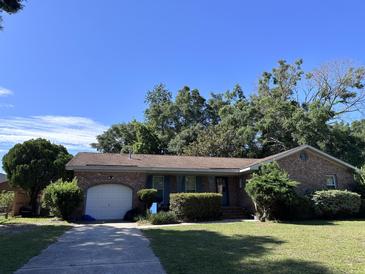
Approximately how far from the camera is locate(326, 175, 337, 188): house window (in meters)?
19.8

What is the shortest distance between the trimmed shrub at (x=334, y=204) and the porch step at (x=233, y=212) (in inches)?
175

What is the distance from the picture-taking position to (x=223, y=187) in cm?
2022

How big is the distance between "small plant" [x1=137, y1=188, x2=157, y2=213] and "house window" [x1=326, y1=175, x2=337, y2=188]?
11447mm

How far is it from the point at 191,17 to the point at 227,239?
10.9 meters

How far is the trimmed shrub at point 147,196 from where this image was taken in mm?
17172

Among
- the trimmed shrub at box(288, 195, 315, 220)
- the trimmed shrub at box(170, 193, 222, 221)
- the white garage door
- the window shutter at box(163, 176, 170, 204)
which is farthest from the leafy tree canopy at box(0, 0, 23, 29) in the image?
the trimmed shrub at box(288, 195, 315, 220)

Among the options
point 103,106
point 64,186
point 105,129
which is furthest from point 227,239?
point 105,129

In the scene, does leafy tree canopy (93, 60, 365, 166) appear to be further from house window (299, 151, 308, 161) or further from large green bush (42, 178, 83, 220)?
large green bush (42, 178, 83, 220)

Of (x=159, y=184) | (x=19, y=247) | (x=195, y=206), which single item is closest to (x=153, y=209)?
(x=195, y=206)

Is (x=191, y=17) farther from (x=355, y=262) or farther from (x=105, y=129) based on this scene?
(x=105, y=129)

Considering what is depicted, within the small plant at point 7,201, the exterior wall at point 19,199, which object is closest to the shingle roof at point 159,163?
the exterior wall at point 19,199

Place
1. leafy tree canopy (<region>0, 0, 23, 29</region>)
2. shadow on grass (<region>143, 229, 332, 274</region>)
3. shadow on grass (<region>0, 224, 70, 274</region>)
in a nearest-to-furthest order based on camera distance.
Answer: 1. shadow on grass (<region>143, 229, 332, 274</region>)
2. shadow on grass (<region>0, 224, 70, 274</region>)
3. leafy tree canopy (<region>0, 0, 23, 29</region>)

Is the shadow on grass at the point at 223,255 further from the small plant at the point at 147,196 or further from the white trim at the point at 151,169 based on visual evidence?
the white trim at the point at 151,169

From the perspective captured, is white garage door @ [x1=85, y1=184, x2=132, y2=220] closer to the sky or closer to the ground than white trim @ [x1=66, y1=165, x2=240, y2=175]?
closer to the ground
